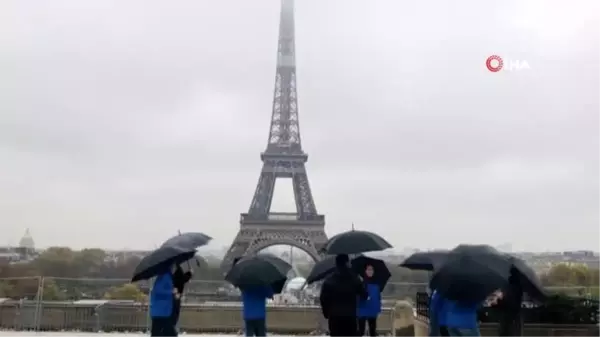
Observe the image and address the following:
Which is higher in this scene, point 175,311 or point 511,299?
point 511,299

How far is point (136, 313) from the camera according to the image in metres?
17.4

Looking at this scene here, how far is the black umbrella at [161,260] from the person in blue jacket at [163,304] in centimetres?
12

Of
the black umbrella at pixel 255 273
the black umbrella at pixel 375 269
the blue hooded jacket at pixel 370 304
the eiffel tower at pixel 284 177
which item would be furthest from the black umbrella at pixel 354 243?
the eiffel tower at pixel 284 177

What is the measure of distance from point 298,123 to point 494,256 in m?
57.8

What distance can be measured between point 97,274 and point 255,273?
5509cm

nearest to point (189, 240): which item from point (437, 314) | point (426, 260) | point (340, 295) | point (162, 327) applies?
point (162, 327)

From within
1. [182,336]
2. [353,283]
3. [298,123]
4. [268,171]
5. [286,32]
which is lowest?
[182,336]

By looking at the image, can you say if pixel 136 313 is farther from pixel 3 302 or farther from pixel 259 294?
pixel 259 294

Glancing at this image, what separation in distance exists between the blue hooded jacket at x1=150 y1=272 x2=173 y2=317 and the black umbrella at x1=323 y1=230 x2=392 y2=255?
210cm

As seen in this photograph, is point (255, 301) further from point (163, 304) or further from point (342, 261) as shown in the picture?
point (342, 261)

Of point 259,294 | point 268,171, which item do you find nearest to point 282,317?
point 259,294

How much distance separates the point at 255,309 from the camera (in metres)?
9.78

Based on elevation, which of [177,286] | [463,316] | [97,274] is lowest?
[463,316]

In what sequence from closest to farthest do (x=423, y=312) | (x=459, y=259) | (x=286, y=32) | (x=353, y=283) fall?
(x=459, y=259), (x=353, y=283), (x=423, y=312), (x=286, y=32)
